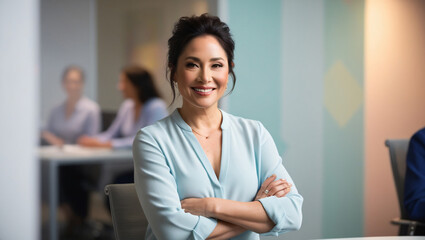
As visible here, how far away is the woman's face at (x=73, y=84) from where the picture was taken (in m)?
5.02

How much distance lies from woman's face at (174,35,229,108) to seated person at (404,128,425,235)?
1.21m

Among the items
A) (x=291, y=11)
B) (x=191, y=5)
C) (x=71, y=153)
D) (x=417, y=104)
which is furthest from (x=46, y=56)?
(x=417, y=104)

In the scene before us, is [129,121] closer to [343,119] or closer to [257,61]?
[257,61]

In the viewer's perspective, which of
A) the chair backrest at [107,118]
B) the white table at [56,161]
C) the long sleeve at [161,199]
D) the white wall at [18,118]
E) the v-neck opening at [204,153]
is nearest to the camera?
the long sleeve at [161,199]

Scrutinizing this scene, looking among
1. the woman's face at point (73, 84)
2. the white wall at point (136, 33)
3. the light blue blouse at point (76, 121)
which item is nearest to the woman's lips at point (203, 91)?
the light blue blouse at point (76, 121)

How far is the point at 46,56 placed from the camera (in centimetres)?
496

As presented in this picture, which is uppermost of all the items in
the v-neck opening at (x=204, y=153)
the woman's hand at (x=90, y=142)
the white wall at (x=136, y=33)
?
the white wall at (x=136, y=33)

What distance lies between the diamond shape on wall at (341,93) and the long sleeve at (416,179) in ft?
5.60

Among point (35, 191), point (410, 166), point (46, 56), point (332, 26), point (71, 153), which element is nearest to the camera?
point (410, 166)

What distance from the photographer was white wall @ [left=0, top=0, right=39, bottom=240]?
12.4ft

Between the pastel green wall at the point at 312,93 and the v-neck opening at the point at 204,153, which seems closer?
the v-neck opening at the point at 204,153

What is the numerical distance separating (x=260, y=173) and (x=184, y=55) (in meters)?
0.46

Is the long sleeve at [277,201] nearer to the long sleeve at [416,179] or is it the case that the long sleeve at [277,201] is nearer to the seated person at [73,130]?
the long sleeve at [416,179]

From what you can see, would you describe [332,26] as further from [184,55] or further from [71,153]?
[184,55]
